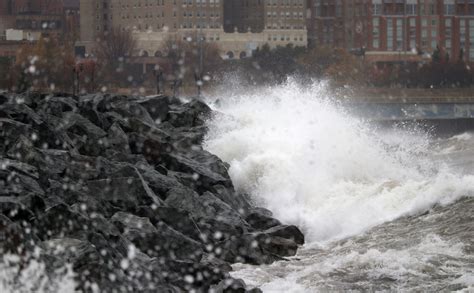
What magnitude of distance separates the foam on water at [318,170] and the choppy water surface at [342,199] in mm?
23

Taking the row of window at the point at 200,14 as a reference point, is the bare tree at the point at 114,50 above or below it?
below

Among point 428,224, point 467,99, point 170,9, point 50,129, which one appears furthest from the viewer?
point 170,9

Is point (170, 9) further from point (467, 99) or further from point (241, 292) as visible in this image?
point (241, 292)

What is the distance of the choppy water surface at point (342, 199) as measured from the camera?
20969mm

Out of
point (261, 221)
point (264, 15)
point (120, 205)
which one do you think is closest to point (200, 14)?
point (264, 15)

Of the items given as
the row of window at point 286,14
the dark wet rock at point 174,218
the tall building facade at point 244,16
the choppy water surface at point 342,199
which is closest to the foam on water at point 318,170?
the choppy water surface at point 342,199

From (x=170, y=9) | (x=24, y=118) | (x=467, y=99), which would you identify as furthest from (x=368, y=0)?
(x=24, y=118)

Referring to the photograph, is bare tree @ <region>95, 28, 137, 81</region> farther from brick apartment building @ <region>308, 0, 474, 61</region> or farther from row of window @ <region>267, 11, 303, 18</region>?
row of window @ <region>267, 11, 303, 18</region>

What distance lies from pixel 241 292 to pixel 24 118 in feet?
30.1

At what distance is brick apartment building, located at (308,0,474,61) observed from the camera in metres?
151

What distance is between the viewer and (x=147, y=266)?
63.4 feet

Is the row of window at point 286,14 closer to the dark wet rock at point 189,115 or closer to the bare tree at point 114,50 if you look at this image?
the bare tree at point 114,50

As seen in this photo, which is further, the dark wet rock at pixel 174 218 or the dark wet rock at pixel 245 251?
the dark wet rock at pixel 174 218

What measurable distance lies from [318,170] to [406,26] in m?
123
